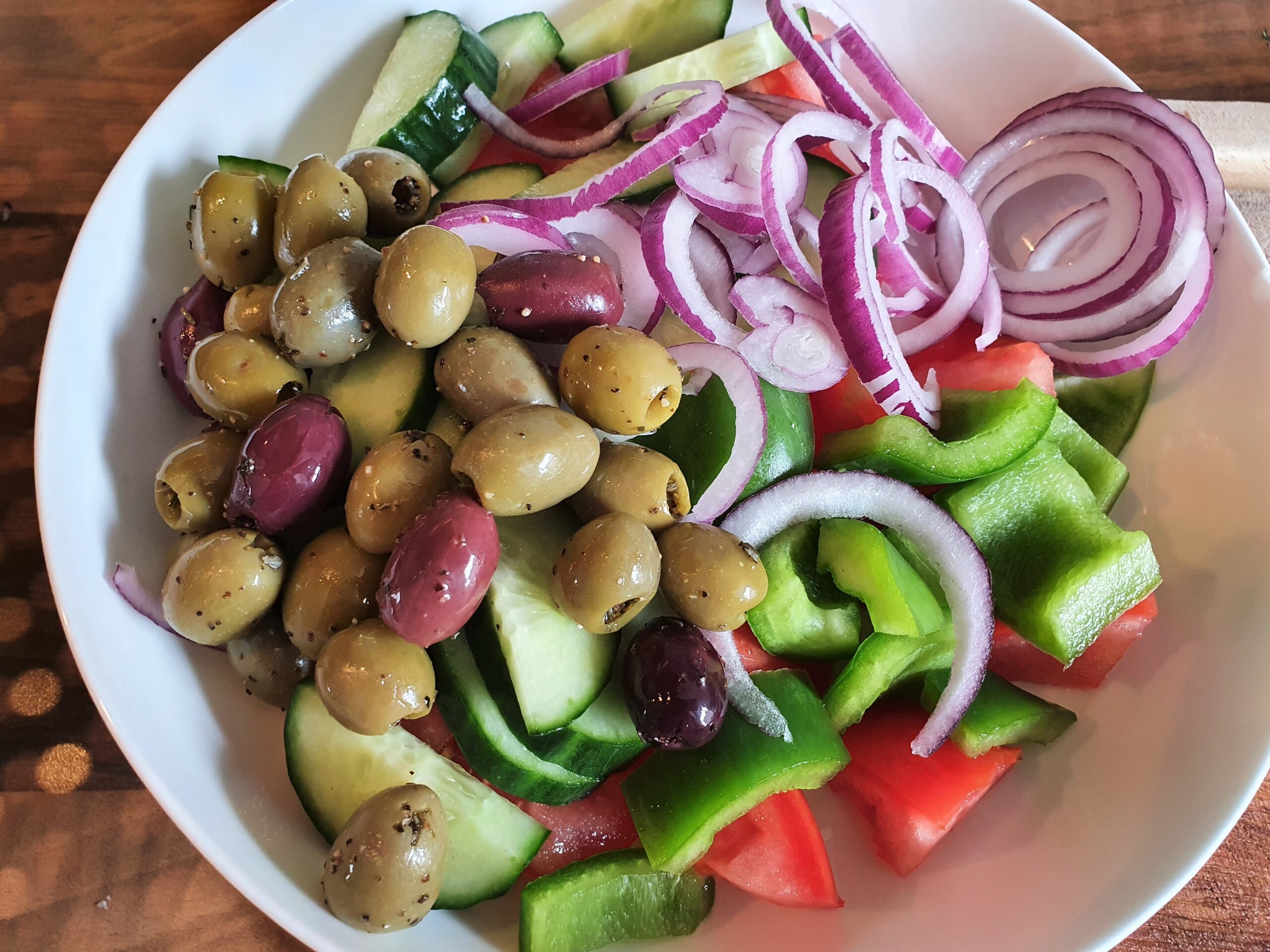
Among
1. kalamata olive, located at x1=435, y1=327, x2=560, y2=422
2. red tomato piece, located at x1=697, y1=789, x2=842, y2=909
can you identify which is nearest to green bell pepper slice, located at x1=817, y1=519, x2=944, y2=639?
red tomato piece, located at x1=697, y1=789, x2=842, y2=909

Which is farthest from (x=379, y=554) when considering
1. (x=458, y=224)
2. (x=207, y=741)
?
(x=458, y=224)

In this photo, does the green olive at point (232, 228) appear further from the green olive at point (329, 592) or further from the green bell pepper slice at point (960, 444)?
the green bell pepper slice at point (960, 444)

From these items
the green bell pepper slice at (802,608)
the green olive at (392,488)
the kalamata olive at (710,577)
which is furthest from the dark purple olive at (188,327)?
the green bell pepper slice at (802,608)

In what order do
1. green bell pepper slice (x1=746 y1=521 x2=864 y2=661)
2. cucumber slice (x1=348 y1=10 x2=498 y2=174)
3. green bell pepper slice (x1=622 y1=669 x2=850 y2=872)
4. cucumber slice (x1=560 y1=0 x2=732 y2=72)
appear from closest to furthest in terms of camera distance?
green bell pepper slice (x1=622 y1=669 x2=850 y2=872), green bell pepper slice (x1=746 y1=521 x2=864 y2=661), cucumber slice (x1=348 y1=10 x2=498 y2=174), cucumber slice (x1=560 y1=0 x2=732 y2=72)

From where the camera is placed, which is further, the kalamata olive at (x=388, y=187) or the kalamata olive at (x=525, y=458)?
the kalamata olive at (x=388, y=187)

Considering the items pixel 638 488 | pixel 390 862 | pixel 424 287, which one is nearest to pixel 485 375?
pixel 424 287

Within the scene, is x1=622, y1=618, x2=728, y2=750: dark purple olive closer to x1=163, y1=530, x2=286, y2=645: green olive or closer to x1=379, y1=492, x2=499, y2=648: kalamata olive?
x1=379, y1=492, x2=499, y2=648: kalamata olive

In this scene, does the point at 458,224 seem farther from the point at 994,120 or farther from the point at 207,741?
the point at 994,120
